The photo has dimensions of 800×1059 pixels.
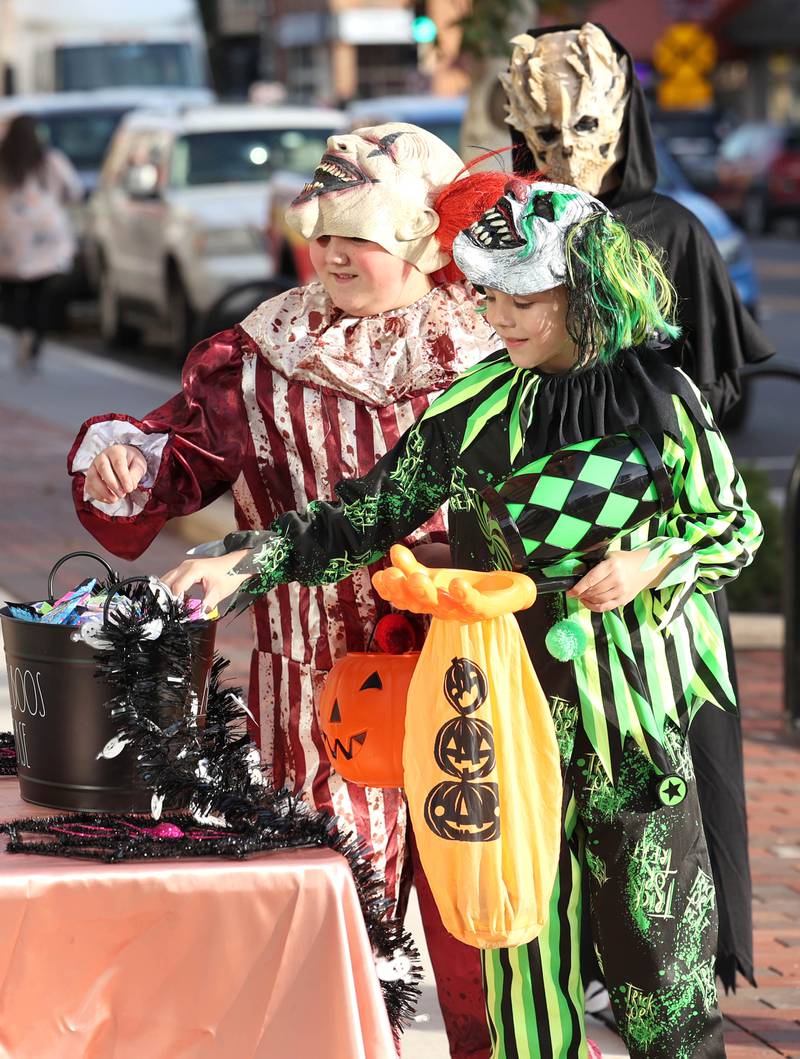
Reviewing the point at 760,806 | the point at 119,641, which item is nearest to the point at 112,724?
the point at 119,641

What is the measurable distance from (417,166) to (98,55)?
2007cm

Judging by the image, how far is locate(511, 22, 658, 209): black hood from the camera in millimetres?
3639

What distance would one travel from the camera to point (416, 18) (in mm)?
10805

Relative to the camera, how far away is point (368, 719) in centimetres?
282

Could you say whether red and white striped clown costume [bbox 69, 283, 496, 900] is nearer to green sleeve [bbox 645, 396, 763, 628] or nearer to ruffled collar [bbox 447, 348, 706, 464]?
ruffled collar [bbox 447, 348, 706, 464]

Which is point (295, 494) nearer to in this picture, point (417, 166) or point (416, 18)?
point (417, 166)

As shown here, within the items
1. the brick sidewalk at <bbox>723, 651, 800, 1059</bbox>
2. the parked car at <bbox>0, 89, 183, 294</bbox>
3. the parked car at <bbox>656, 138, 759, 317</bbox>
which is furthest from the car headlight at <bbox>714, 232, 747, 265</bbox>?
the parked car at <bbox>0, 89, 183, 294</bbox>

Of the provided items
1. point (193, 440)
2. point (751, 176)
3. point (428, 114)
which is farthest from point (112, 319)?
point (751, 176)

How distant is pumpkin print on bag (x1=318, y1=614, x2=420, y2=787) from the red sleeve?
0.40 meters

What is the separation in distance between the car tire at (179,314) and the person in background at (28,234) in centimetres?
81

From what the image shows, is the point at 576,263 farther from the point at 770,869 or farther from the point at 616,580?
the point at 770,869

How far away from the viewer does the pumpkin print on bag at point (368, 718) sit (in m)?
2.82

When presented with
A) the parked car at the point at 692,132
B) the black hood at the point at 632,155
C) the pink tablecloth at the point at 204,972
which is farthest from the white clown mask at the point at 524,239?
the parked car at the point at 692,132

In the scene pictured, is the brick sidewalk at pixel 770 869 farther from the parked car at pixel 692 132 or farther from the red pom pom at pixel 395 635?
the parked car at pixel 692 132
